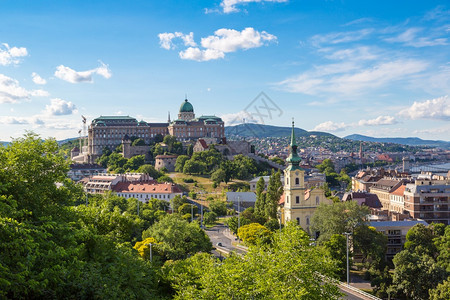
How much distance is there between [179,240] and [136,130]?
120 meters

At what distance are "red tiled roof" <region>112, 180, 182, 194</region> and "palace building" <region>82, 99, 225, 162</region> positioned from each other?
156 ft

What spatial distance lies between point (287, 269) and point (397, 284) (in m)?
23.8

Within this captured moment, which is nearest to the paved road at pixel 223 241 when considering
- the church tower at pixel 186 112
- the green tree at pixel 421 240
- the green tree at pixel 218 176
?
the green tree at pixel 421 240

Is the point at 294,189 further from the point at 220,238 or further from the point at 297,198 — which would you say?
the point at 220,238

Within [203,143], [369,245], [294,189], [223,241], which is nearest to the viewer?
[369,245]

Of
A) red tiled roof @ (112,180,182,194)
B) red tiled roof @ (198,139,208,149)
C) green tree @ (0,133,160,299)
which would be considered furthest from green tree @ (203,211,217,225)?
red tiled roof @ (198,139,208,149)

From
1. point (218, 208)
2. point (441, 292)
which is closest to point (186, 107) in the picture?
point (218, 208)

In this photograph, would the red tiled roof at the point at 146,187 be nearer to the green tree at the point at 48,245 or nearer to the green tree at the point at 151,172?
the green tree at the point at 151,172

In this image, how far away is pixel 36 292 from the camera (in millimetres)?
18156

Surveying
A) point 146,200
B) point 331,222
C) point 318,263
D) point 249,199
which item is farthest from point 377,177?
point 318,263

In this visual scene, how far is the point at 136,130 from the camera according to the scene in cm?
16538

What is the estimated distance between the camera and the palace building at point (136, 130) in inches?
6358

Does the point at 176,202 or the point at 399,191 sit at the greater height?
the point at 399,191

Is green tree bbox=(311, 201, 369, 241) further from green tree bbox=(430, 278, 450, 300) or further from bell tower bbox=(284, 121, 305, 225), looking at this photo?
green tree bbox=(430, 278, 450, 300)
